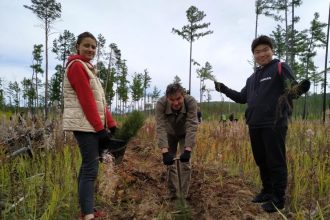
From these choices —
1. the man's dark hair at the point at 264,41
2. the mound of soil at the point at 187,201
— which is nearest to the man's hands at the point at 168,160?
the mound of soil at the point at 187,201

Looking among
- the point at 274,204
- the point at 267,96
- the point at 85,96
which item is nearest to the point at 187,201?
the point at 274,204

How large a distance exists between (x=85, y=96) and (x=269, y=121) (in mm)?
1769

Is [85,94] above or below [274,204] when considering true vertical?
above

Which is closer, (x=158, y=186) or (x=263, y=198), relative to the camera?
(x=263, y=198)

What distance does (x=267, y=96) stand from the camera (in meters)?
3.12

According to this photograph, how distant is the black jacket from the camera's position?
303cm

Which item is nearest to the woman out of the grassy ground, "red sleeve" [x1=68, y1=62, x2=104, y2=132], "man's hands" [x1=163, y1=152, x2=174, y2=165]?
"red sleeve" [x1=68, y1=62, x2=104, y2=132]

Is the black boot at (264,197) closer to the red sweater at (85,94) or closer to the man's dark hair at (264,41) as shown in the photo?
the man's dark hair at (264,41)

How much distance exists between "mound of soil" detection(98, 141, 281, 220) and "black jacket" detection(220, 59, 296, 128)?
36.4 inches

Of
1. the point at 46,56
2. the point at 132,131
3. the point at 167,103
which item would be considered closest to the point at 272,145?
the point at 167,103

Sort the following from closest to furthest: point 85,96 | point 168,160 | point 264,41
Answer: point 85,96, point 264,41, point 168,160

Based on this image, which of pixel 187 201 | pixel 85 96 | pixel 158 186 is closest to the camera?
pixel 85 96

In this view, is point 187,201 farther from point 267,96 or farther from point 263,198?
point 267,96

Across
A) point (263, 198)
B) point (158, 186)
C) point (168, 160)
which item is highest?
point (168, 160)
